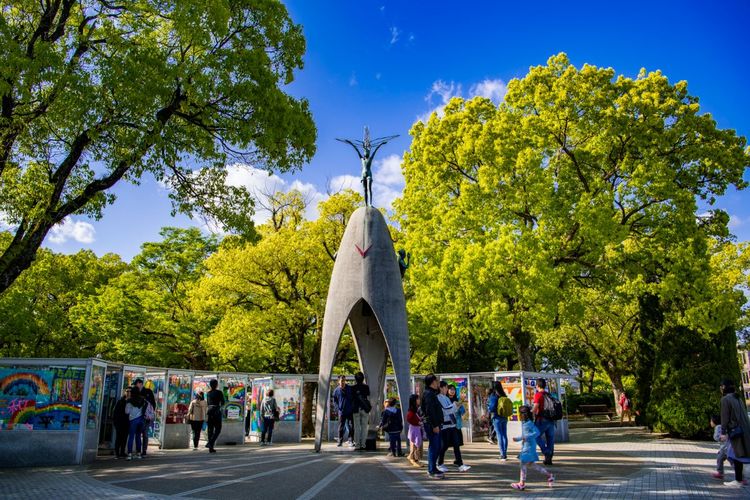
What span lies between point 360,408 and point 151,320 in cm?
1776

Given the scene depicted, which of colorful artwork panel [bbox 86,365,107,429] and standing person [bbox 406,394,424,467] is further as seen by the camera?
colorful artwork panel [bbox 86,365,107,429]

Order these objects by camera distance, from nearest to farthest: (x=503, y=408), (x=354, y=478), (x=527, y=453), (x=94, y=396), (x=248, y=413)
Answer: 1. (x=527, y=453)
2. (x=354, y=478)
3. (x=503, y=408)
4. (x=94, y=396)
5. (x=248, y=413)

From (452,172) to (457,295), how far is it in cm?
563

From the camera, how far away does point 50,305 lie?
32594 mm

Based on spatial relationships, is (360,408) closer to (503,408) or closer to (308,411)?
(503,408)

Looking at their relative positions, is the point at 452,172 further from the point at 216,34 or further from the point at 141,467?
the point at 141,467

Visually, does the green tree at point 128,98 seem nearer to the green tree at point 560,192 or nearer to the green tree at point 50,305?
the green tree at point 560,192

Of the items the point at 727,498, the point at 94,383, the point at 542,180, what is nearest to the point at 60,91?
the point at 94,383

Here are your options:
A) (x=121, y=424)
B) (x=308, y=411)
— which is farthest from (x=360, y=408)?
(x=308, y=411)

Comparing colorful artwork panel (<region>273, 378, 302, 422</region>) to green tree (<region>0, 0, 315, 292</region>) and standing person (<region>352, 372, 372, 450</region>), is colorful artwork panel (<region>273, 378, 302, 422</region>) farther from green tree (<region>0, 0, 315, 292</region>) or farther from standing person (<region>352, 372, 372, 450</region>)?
green tree (<region>0, 0, 315, 292</region>)

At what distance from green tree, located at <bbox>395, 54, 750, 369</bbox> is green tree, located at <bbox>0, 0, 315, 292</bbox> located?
27.9 feet

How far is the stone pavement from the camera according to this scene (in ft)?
26.6

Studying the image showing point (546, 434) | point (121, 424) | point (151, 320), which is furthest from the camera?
point (151, 320)

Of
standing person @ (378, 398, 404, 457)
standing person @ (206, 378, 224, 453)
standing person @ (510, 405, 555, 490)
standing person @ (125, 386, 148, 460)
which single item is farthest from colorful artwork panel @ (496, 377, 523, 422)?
standing person @ (125, 386, 148, 460)
